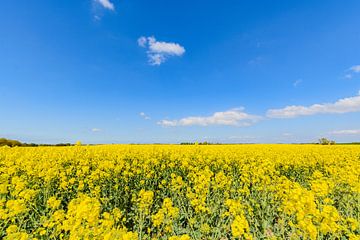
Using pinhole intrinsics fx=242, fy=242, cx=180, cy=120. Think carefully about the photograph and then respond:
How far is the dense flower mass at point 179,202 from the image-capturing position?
3217 millimetres

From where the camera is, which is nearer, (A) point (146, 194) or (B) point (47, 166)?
(A) point (146, 194)

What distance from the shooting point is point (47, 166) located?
8.12 metres

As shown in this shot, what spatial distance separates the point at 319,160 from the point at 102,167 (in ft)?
31.1

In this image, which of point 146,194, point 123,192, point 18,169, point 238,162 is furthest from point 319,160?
point 18,169

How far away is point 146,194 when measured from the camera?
14.7 feet

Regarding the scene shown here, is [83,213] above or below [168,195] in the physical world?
above

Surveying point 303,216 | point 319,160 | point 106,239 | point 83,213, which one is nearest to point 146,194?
point 83,213

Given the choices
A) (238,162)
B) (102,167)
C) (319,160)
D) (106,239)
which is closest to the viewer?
(106,239)

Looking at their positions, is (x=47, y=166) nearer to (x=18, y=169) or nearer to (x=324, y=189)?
(x=18, y=169)

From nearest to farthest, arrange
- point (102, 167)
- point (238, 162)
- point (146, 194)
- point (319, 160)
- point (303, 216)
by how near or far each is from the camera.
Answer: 1. point (303, 216)
2. point (146, 194)
3. point (102, 167)
4. point (238, 162)
5. point (319, 160)

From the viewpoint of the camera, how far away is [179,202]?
5992mm

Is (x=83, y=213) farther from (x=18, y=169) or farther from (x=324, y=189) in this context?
(x=18, y=169)

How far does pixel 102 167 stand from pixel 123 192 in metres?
1.19

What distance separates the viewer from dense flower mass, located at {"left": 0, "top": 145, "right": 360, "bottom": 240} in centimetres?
322
